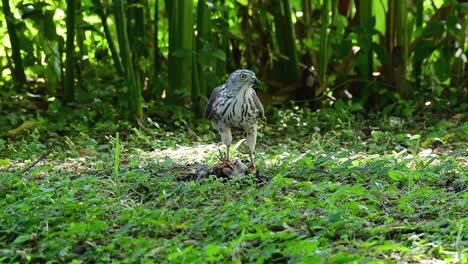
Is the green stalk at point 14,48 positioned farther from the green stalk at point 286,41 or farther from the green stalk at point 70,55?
the green stalk at point 286,41

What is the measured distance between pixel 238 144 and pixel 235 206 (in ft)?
6.90

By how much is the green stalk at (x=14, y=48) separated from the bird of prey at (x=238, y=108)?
3673mm

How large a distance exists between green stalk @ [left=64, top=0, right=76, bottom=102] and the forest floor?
184cm

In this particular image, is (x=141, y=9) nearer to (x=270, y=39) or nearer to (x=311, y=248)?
(x=270, y=39)

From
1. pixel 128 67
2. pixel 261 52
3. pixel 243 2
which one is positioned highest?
pixel 243 2

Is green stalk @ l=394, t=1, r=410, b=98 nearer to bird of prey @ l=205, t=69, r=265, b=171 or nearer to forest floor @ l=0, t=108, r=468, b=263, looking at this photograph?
forest floor @ l=0, t=108, r=468, b=263

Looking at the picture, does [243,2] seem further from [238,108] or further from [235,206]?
[235,206]

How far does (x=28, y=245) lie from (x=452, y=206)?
236cm

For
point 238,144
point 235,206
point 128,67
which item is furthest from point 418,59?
point 235,206

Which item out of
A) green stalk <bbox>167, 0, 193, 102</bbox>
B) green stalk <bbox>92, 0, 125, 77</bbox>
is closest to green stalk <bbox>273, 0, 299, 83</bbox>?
green stalk <bbox>167, 0, 193, 102</bbox>

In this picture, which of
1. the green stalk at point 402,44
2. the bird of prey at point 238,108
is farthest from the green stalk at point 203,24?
the bird of prey at point 238,108

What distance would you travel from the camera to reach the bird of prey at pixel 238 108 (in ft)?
→ 21.7

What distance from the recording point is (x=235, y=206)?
16.6 ft

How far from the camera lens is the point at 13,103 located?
9984mm
